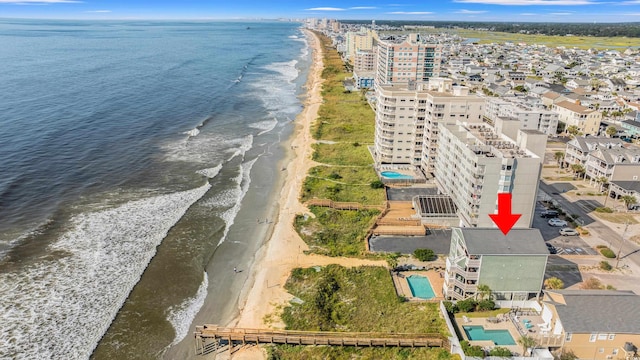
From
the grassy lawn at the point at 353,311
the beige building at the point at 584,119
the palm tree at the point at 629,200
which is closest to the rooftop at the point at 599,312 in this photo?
the grassy lawn at the point at 353,311

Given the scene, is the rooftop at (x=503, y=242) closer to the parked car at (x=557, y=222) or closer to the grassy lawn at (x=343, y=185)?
the parked car at (x=557, y=222)

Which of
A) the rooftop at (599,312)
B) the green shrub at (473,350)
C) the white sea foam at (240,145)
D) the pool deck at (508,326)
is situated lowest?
the pool deck at (508,326)

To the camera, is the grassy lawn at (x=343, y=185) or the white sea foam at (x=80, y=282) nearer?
the white sea foam at (x=80, y=282)

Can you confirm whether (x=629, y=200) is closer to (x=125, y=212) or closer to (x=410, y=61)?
(x=125, y=212)

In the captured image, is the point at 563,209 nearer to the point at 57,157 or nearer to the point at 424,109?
the point at 424,109

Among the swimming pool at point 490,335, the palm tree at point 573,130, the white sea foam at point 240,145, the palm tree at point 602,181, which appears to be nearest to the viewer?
the swimming pool at point 490,335

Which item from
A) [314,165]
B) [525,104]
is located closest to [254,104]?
[314,165]
